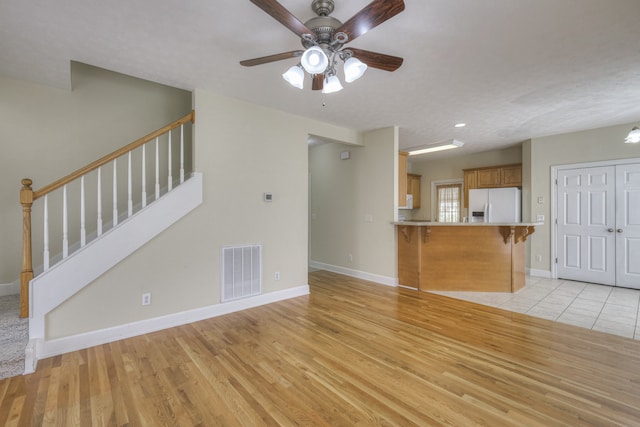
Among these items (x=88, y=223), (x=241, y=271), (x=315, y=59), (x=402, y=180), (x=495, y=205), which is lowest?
(x=241, y=271)

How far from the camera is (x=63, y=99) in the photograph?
126 inches

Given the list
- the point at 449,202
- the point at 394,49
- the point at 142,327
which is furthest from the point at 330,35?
the point at 449,202

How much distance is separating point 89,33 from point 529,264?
7.20 meters

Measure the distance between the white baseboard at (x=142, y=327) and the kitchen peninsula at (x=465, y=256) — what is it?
7.14ft

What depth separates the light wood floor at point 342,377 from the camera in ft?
5.69

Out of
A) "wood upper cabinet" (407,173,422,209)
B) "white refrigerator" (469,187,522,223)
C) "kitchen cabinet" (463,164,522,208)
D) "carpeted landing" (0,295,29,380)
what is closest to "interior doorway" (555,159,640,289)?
"white refrigerator" (469,187,522,223)

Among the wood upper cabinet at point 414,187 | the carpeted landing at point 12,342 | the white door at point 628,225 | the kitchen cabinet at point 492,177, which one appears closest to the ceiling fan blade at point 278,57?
the carpeted landing at point 12,342

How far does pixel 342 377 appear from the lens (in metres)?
2.12

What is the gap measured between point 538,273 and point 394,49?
5.29 meters

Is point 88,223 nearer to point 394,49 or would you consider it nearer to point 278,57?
point 278,57

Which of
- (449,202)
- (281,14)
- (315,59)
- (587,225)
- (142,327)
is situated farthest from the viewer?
(449,202)

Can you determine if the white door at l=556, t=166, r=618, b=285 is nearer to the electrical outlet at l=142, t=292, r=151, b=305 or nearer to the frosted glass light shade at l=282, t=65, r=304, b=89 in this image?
the frosted glass light shade at l=282, t=65, r=304, b=89

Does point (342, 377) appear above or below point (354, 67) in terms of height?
below

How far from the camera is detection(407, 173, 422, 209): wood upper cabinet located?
298 inches
